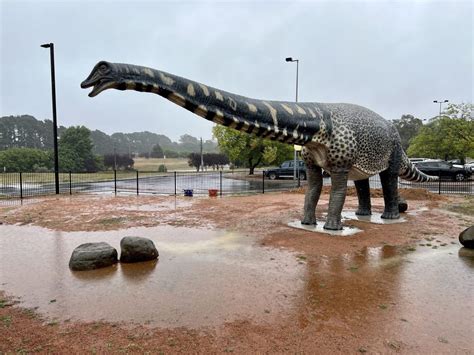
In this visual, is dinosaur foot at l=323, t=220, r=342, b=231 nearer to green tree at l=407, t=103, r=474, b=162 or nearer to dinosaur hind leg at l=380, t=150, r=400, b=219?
dinosaur hind leg at l=380, t=150, r=400, b=219

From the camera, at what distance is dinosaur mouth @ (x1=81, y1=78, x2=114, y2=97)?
5.15 meters

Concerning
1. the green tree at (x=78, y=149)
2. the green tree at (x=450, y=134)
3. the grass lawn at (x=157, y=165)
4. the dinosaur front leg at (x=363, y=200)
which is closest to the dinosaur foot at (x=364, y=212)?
the dinosaur front leg at (x=363, y=200)

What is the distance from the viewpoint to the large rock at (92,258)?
6.13 meters

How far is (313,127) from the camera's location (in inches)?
310

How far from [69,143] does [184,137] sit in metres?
134

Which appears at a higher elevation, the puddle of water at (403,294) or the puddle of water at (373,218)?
the puddle of water at (373,218)

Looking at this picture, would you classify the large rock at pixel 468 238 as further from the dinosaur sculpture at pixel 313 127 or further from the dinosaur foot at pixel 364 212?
the dinosaur foot at pixel 364 212

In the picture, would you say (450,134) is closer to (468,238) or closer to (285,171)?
(285,171)

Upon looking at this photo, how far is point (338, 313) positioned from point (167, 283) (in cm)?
248

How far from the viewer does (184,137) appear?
610 ft

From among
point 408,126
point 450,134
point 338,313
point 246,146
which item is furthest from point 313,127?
point 408,126

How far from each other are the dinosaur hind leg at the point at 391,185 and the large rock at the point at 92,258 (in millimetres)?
7389

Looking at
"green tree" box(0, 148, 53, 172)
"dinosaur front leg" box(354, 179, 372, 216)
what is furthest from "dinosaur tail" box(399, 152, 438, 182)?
"green tree" box(0, 148, 53, 172)

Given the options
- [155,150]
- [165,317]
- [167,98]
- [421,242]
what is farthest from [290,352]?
[155,150]
